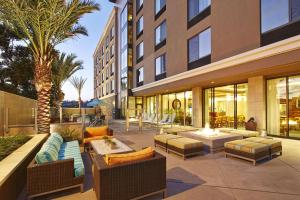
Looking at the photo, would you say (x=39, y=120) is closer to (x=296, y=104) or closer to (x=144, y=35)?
(x=296, y=104)

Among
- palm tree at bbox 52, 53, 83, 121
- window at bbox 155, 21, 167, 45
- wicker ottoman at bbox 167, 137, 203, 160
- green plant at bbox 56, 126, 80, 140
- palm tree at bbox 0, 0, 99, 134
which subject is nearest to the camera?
wicker ottoman at bbox 167, 137, 203, 160

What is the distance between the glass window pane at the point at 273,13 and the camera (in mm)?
8633

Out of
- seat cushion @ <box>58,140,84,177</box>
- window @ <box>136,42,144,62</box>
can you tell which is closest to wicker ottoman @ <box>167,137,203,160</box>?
seat cushion @ <box>58,140,84,177</box>

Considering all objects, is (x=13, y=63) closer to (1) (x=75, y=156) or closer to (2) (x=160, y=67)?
(2) (x=160, y=67)

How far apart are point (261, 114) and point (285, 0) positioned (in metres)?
5.46

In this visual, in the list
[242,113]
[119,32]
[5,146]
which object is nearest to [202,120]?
[242,113]

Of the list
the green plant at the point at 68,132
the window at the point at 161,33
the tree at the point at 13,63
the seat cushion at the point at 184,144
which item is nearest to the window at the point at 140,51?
the window at the point at 161,33

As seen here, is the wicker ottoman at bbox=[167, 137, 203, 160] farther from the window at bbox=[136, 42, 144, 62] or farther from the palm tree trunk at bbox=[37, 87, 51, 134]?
the window at bbox=[136, 42, 144, 62]

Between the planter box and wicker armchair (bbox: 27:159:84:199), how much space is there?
264 mm

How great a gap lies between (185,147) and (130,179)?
3.27 meters

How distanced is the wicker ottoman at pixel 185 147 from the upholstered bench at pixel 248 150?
94 cm

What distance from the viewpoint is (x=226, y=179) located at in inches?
192

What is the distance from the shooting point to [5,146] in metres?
5.06

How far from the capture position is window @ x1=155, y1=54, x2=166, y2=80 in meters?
18.6
